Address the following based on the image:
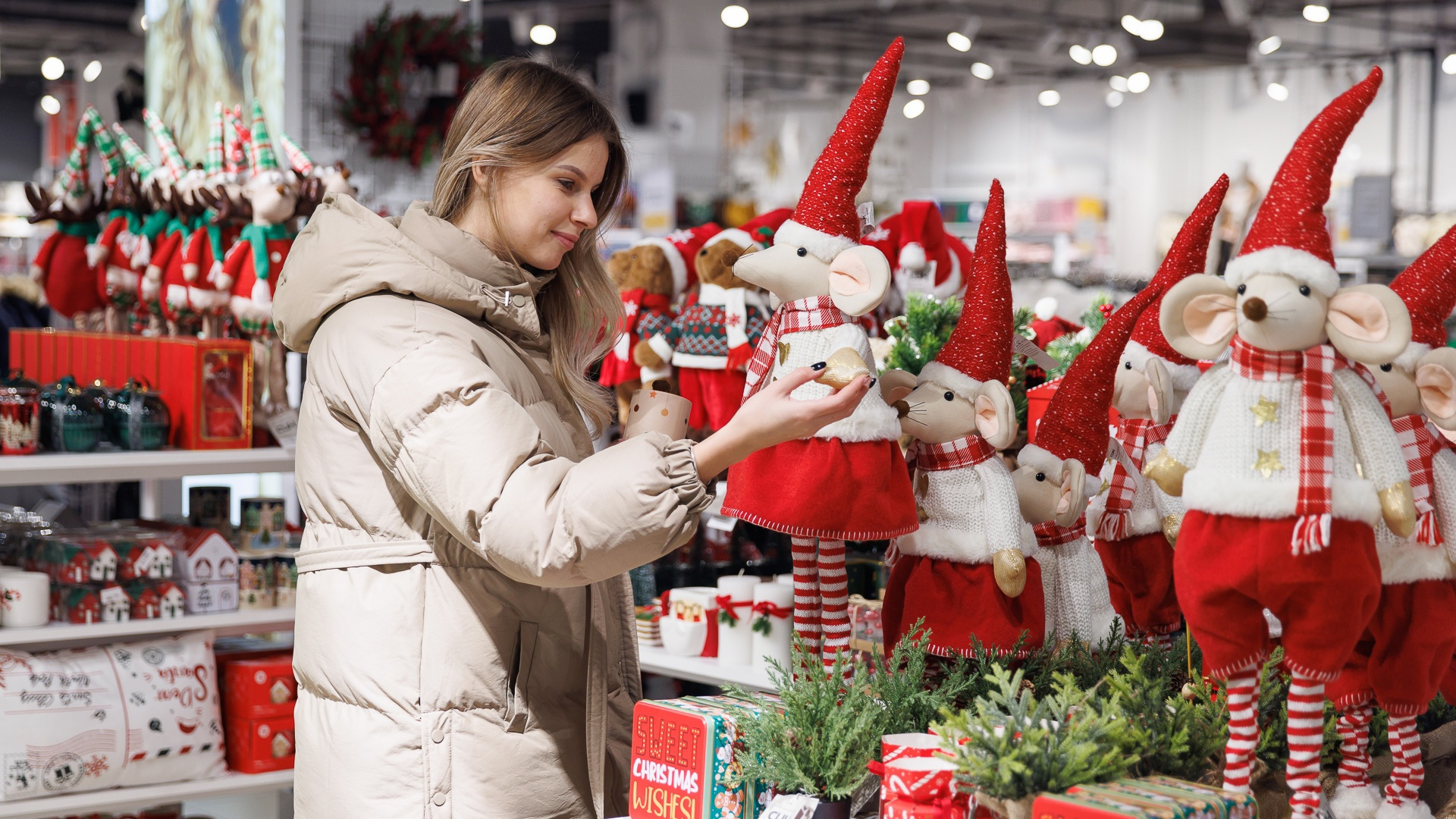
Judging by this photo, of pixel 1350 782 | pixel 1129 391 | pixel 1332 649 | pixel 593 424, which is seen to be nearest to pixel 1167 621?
pixel 1129 391

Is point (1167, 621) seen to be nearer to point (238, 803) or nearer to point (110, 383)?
point (238, 803)

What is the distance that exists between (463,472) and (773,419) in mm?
322

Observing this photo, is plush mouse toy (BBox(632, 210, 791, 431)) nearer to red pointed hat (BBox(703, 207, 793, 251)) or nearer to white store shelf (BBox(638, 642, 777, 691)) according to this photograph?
red pointed hat (BBox(703, 207, 793, 251))

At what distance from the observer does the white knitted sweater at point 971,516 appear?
185 cm

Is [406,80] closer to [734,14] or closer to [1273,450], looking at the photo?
[734,14]

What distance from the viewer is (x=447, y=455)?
4.65ft

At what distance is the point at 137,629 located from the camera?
300 cm

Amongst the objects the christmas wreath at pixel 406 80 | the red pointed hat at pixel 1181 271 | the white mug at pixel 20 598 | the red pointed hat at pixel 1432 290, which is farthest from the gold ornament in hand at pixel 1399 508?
the christmas wreath at pixel 406 80

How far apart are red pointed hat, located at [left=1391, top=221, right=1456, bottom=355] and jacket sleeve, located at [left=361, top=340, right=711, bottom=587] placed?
889 millimetres

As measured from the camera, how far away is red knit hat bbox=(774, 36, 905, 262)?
180 centimetres

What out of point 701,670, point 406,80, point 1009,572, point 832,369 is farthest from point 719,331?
point 406,80

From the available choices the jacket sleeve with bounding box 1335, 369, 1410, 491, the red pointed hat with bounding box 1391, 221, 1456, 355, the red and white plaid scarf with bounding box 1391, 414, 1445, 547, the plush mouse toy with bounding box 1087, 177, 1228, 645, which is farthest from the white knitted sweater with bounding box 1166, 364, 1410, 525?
the plush mouse toy with bounding box 1087, 177, 1228, 645

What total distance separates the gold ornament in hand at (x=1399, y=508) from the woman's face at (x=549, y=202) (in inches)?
37.4

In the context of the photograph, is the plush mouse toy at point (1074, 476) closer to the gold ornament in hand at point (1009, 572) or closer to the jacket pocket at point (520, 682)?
the gold ornament in hand at point (1009, 572)
